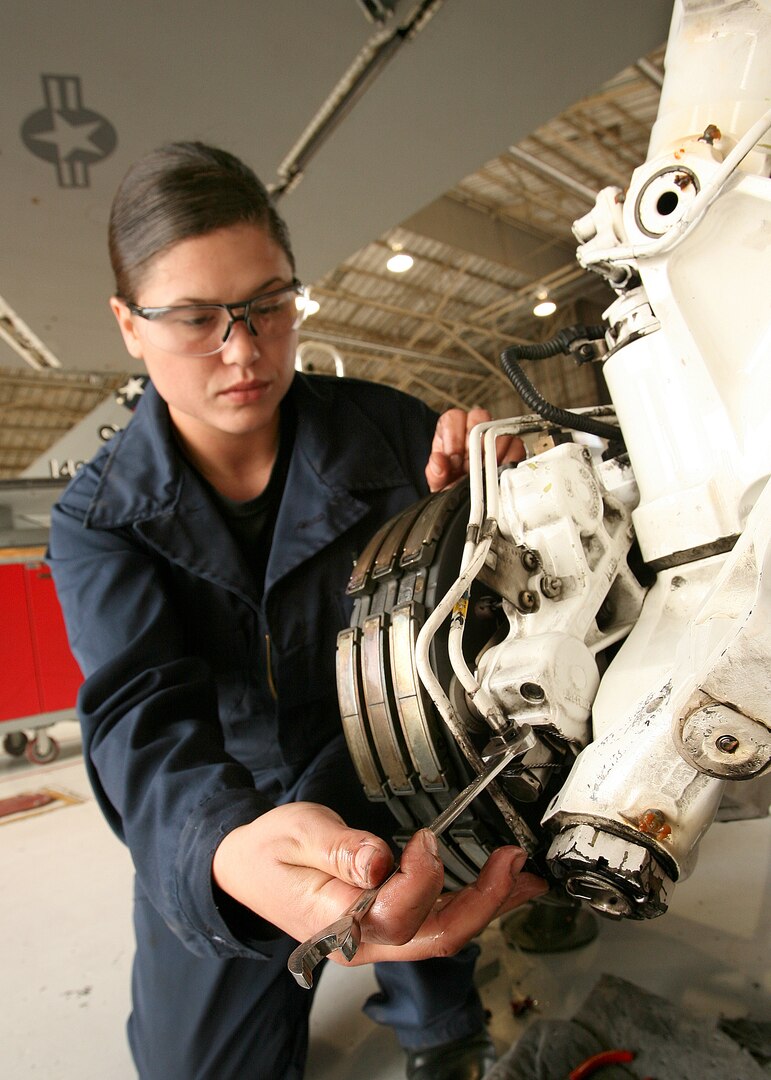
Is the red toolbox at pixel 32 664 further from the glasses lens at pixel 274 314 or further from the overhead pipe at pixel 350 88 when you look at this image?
the glasses lens at pixel 274 314

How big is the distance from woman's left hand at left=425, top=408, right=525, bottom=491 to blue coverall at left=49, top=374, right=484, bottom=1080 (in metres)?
0.17

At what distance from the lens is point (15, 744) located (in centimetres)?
317

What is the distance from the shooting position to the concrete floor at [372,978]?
3.10 ft

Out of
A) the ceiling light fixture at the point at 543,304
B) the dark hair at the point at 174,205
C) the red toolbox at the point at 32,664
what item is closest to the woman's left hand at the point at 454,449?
the dark hair at the point at 174,205

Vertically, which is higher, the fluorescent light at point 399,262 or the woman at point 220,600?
the fluorescent light at point 399,262

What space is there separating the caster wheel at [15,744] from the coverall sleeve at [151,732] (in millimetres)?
2646

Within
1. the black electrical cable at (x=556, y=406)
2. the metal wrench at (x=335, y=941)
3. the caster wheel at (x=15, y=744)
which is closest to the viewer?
the metal wrench at (x=335, y=941)

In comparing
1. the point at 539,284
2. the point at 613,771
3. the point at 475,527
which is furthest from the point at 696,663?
the point at 539,284

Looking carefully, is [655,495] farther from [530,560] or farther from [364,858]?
[364,858]

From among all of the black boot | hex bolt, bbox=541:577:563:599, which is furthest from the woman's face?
the black boot

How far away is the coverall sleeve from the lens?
2.07 ft

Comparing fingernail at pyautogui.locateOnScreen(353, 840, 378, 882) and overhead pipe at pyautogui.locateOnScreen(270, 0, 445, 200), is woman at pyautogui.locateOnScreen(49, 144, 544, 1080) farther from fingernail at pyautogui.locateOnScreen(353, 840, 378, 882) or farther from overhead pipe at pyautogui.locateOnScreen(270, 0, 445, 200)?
overhead pipe at pyautogui.locateOnScreen(270, 0, 445, 200)

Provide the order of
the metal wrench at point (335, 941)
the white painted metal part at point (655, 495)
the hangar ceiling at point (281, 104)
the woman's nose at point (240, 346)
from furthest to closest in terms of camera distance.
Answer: the hangar ceiling at point (281, 104), the woman's nose at point (240, 346), the white painted metal part at point (655, 495), the metal wrench at point (335, 941)

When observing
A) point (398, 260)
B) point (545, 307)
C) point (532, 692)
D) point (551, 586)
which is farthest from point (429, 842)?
point (545, 307)
